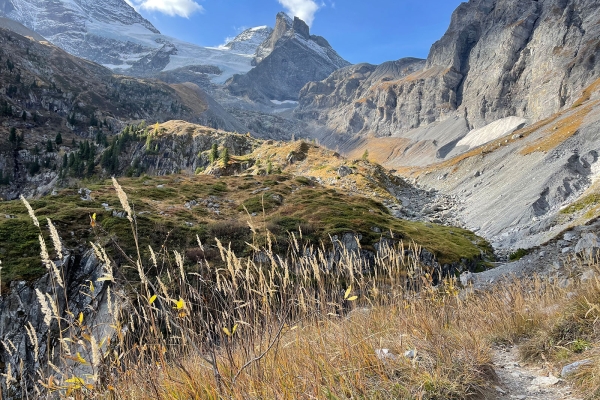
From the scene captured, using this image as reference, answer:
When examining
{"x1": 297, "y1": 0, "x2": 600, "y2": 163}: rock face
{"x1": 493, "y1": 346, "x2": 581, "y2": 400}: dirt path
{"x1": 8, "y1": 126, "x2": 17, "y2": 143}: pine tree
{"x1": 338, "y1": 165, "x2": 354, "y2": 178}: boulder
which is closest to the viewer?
{"x1": 493, "y1": 346, "x2": 581, "y2": 400}: dirt path

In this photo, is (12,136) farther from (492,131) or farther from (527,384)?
(492,131)

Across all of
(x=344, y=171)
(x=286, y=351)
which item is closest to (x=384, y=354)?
(x=286, y=351)

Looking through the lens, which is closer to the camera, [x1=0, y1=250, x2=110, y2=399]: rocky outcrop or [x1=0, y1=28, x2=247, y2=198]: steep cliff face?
[x1=0, y1=250, x2=110, y2=399]: rocky outcrop

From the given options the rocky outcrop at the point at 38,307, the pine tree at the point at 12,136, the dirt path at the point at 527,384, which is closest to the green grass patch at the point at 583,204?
the dirt path at the point at 527,384

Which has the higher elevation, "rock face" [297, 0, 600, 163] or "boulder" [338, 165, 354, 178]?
"rock face" [297, 0, 600, 163]

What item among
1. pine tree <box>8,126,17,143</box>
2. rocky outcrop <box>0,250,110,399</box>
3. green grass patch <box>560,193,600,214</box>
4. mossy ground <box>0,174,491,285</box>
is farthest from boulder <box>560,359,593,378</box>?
pine tree <box>8,126,17,143</box>

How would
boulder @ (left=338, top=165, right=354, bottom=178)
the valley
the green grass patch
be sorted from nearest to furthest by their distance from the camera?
the valley → the green grass patch → boulder @ (left=338, top=165, right=354, bottom=178)

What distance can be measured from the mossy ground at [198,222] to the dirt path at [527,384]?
535 cm

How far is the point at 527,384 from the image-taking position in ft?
15.0

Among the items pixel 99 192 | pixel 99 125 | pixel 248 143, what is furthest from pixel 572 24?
pixel 99 125

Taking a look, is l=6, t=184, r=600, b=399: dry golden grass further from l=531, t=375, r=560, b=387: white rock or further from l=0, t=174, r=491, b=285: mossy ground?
l=0, t=174, r=491, b=285: mossy ground

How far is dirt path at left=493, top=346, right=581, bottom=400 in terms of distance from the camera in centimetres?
411

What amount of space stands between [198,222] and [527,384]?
20699 mm

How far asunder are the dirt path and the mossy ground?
5.35m
